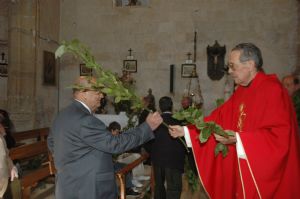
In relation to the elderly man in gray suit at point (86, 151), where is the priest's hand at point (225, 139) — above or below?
above

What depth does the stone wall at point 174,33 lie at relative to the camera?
34.2 ft

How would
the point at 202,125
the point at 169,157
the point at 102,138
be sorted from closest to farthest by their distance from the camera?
the point at 202,125
the point at 102,138
the point at 169,157

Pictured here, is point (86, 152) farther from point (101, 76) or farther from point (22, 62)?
point (22, 62)

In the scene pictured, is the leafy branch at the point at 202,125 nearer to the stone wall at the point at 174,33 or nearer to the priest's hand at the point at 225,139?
the priest's hand at the point at 225,139

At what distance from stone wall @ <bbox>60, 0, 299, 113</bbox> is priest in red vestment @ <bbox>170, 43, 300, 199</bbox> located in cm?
773

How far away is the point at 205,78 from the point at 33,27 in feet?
17.2

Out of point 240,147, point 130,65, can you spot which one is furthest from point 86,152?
point 130,65

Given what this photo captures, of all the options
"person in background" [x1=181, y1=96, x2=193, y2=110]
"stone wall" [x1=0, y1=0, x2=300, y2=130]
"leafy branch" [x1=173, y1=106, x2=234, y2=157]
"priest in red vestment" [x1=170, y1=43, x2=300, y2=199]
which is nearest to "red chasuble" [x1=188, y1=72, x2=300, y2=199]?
"priest in red vestment" [x1=170, y1=43, x2=300, y2=199]

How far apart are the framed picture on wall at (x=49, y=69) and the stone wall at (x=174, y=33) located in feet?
1.98

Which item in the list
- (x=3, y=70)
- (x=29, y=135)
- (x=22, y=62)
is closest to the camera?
(x=29, y=135)

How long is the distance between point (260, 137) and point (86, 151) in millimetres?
1463

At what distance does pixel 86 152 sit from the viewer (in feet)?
10.3

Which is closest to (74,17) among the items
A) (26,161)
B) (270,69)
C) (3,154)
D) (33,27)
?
(33,27)

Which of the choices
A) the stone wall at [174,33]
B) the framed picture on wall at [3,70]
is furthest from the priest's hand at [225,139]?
the framed picture on wall at [3,70]
